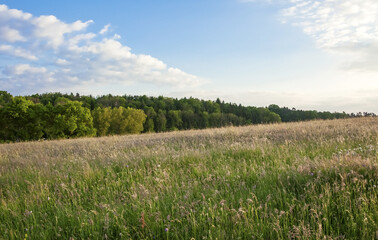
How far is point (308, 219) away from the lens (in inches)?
124

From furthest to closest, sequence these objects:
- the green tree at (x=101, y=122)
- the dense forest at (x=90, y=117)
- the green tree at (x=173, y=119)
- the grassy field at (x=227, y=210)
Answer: the green tree at (x=173, y=119) < the green tree at (x=101, y=122) < the dense forest at (x=90, y=117) < the grassy field at (x=227, y=210)

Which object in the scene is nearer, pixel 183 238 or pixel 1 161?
pixel 183 238

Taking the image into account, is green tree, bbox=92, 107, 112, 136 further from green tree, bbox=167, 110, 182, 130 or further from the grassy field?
the grassy field

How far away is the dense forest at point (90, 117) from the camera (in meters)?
48.9

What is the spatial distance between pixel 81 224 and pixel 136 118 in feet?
242

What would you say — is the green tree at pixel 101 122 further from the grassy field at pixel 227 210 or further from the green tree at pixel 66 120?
the grassy field at pixel 227 210

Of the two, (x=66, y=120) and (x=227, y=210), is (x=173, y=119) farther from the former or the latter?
(x=227, y=210)

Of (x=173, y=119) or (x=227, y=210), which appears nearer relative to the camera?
(x=227, y=210)

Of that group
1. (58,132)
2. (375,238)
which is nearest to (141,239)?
(375,238)

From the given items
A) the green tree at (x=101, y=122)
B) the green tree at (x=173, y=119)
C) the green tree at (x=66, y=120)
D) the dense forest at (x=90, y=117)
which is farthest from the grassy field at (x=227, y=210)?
the green tree at (x=173, y=119)

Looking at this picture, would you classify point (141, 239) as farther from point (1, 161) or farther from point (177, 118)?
point (177, 118)

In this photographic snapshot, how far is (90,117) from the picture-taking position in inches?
2092

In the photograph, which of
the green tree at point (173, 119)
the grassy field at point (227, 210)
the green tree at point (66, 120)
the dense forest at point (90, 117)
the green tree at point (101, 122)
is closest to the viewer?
the grassy field at point (227, 210)

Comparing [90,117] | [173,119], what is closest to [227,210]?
[90,117]
